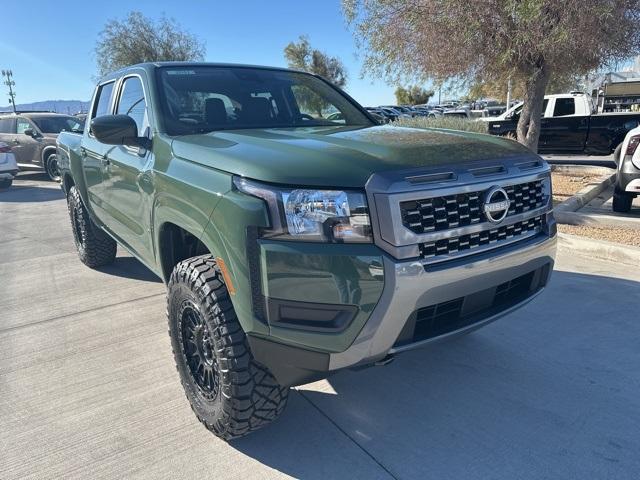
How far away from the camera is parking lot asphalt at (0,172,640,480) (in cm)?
230

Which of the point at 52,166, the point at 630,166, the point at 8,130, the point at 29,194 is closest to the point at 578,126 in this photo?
the point at 630,166

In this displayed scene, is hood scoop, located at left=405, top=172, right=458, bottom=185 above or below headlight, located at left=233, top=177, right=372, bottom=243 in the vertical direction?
above

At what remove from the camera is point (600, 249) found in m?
5.17

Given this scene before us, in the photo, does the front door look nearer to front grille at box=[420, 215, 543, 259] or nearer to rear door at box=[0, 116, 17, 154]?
front grille at box=[420, 215, 543, 259]

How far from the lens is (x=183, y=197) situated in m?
2.43

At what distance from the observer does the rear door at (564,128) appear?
42.4ft

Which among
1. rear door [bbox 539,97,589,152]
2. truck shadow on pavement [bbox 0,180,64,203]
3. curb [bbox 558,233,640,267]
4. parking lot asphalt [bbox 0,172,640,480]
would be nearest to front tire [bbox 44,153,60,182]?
truck shadow on pavement [bbox 0,180,64,203]

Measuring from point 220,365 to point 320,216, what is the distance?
828 mm

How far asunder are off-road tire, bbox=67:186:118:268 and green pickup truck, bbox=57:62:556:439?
2.19 m

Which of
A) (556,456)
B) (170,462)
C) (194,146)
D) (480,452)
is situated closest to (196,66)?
(194,146)

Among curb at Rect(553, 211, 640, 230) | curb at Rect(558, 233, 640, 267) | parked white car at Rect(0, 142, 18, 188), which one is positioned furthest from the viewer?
parked white car at Rect(0, 142, 18, 188)

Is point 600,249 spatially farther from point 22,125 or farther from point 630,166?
point 22,125

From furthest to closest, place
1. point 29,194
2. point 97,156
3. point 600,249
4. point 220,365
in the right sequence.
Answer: point 29,194
point 600,249
point 97,156
point 220,365

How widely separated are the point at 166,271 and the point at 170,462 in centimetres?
107
